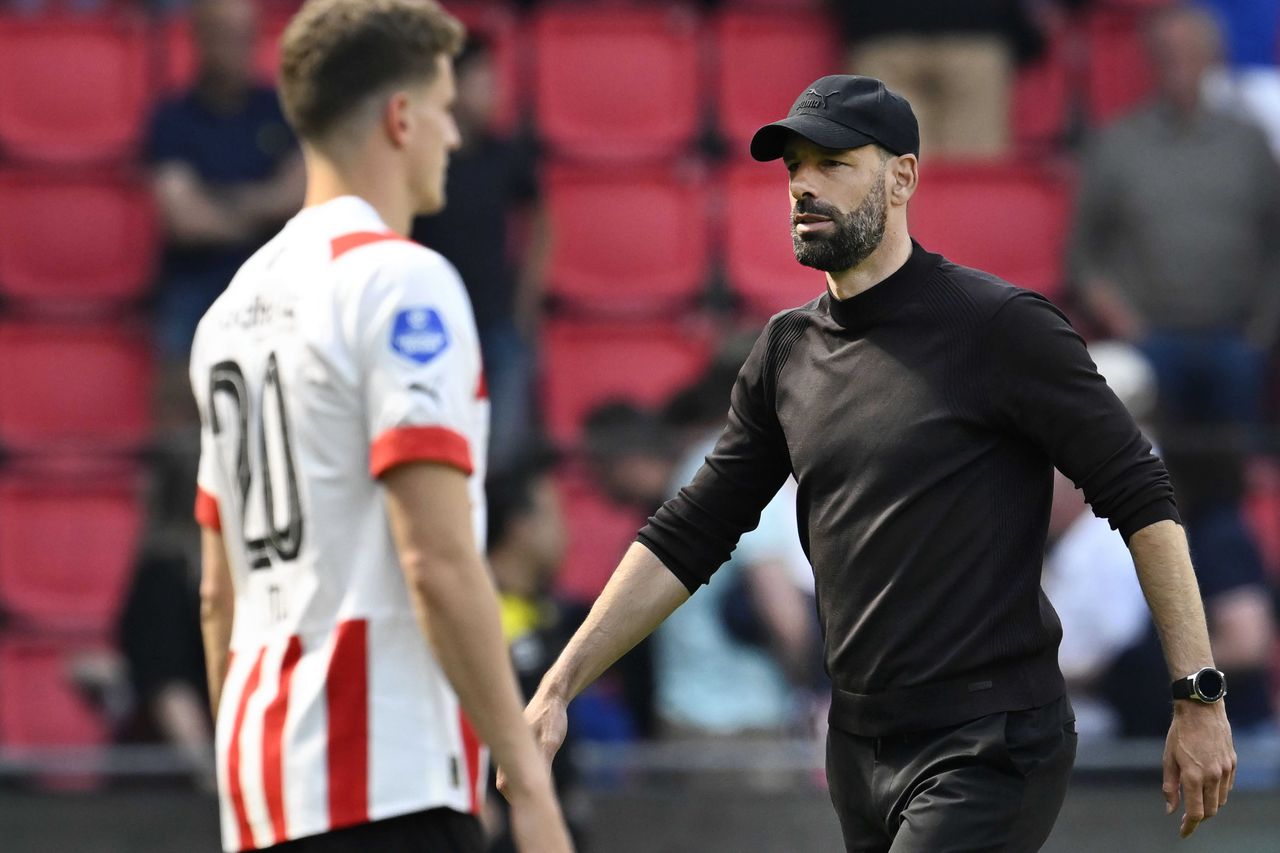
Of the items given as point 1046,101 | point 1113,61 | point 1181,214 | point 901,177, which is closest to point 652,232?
point 1046,101

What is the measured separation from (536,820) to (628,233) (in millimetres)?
6418

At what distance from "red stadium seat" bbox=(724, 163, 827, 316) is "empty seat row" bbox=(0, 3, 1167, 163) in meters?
0.30

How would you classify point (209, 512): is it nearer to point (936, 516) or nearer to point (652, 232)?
point (936, 516)

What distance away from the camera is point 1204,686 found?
327cm

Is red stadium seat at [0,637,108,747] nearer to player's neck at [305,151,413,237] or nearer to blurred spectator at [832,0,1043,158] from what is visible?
blurred spectator at [832,0,1043,158]

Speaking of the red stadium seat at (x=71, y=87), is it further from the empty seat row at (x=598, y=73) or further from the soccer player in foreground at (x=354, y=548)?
the soccer player in foreground at (x=354, y=548)

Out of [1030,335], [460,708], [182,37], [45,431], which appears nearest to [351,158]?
[460,708]

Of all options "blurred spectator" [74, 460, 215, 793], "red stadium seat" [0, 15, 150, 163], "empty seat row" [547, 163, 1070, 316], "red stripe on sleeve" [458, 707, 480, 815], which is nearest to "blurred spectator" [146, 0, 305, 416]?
"red stadium seat" [0, 15, 150, 163]

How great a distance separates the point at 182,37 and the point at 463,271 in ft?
7.23

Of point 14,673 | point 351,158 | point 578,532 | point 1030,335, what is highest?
point 351,158

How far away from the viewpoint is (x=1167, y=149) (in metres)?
8.50

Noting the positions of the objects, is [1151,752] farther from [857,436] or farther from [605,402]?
[857,436]

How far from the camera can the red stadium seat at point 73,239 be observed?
8.81 metres

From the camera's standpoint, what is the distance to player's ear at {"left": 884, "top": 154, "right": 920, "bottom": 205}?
11.7 feet
